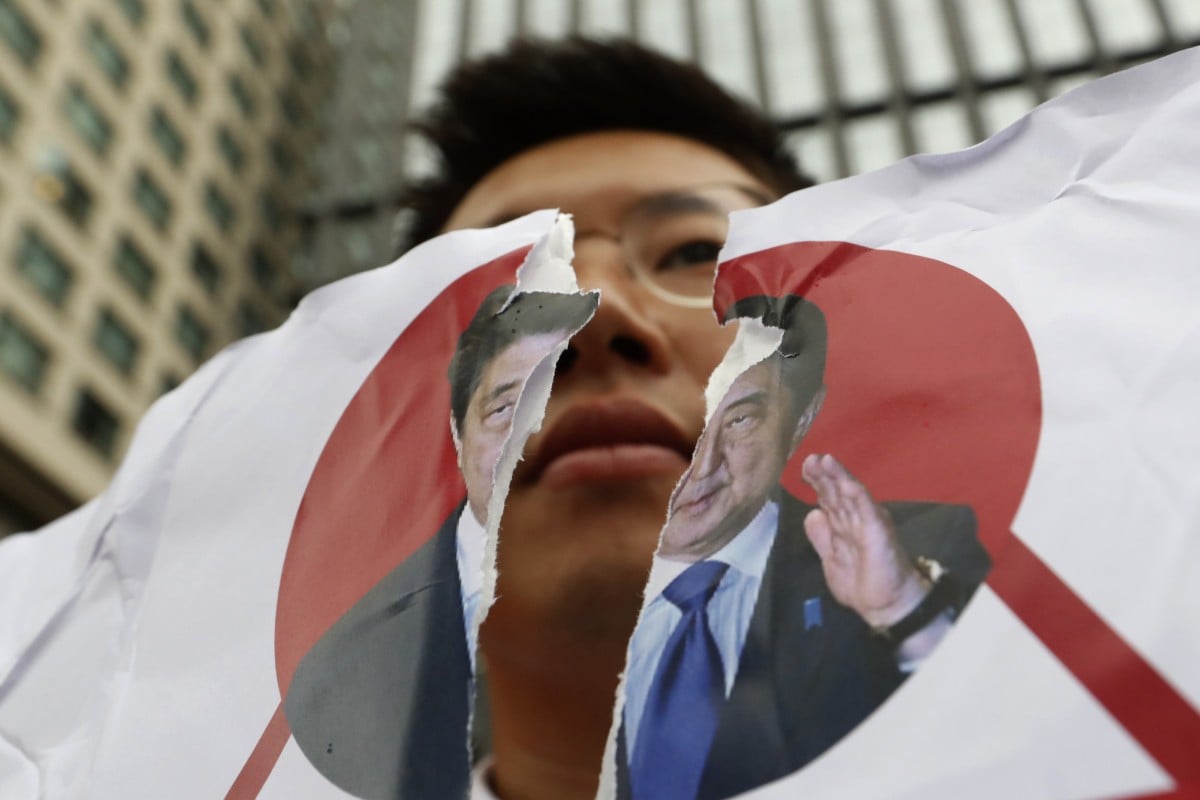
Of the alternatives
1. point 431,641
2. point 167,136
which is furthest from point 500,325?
point 167,136

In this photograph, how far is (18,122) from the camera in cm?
1941

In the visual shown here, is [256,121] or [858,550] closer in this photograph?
[858,550]

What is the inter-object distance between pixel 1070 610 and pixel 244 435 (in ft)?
4.78

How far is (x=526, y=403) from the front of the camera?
4.88ft

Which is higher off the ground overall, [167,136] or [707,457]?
[707,457]

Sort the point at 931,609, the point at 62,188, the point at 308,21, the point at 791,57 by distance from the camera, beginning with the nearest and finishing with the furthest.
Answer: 1. the point at 931,609
2. the point at 62,188
3. the point at 791,57
4. the point at 308,21

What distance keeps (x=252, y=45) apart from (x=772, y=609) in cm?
3327

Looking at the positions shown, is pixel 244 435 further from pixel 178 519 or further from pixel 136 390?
pixel 136 390

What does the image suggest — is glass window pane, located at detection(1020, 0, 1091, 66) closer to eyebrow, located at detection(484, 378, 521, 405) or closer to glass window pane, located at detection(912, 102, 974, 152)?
glass window pane, located at detection(912, 102, 974, 152)

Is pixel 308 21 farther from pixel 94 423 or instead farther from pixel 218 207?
pixel 94 423

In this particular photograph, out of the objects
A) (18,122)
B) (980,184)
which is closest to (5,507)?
(18,122)

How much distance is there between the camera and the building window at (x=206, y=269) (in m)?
25.8

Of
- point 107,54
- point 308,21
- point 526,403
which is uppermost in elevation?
point 526,403

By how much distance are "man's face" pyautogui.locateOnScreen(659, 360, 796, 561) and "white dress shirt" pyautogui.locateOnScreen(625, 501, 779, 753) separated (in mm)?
19
